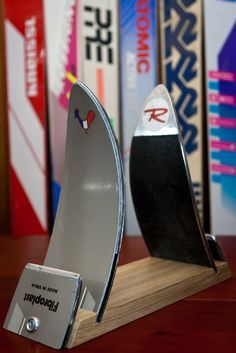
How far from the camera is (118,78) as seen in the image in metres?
1.57

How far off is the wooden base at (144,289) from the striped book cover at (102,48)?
0.96 metres

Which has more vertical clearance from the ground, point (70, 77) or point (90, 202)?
point (70, 77)

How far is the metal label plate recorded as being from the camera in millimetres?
432

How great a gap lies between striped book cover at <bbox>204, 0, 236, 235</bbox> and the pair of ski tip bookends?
2.80 feet

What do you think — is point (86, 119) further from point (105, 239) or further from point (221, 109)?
point (221, 109)

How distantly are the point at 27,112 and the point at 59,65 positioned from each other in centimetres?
21

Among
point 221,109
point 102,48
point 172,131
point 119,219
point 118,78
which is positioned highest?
point 102,48

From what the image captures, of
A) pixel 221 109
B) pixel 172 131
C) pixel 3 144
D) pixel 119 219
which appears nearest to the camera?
pixel 119 219

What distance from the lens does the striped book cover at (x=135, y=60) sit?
1542mm

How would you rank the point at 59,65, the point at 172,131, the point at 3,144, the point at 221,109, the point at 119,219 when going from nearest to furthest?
1. the point at 119,219
2. the point at 172,131
3. the point at 221,109
4. the point at 59,65
5. the point at 3,144

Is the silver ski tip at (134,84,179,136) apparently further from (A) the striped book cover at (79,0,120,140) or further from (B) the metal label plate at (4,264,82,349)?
(A) the striped book cover at (79,0,120,140)

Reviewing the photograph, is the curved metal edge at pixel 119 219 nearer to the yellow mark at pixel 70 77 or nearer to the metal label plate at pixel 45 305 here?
the metal label plate at pixel 45 305

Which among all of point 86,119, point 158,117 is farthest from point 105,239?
point 158,117

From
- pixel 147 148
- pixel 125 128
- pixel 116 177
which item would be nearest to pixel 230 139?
pixel 125 128
